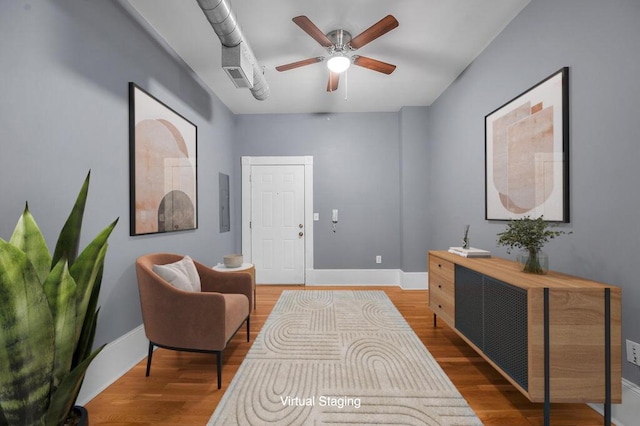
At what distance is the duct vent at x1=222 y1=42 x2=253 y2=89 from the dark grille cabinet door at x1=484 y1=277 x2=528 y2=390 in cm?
253

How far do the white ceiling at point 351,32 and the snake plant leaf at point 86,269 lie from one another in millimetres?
1982

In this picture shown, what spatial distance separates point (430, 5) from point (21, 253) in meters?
2.81

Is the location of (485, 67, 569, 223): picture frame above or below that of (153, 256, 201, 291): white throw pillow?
Result: above

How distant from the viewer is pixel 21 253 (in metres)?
0.84

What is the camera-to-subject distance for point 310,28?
1.97m

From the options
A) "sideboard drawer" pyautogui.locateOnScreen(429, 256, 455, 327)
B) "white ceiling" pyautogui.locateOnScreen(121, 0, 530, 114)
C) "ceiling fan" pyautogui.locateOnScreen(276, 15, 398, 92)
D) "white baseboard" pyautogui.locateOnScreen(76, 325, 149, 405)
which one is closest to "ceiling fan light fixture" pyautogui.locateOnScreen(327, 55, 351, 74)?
"ceiling fan" pyautogui.locateOnScreen(276, 15, 398, 92)

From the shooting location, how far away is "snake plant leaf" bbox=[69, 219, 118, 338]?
105 cm

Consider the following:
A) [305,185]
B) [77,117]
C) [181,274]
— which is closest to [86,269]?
[181,274]

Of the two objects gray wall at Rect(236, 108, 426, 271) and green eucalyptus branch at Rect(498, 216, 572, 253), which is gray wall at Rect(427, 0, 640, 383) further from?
gray wall at Rect(236, 108, 426, 271)

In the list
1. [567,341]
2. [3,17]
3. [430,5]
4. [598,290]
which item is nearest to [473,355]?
[567,341]

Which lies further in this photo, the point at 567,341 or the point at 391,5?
the point at 391,5

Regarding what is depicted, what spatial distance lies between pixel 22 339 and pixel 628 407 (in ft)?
8.89

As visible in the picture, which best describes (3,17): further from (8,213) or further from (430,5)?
(430,5)

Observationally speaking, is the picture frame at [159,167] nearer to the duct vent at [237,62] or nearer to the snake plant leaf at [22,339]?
the duct vent at [237,62]
